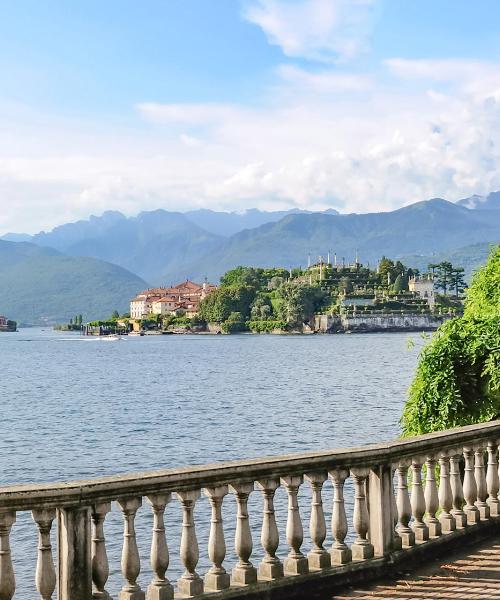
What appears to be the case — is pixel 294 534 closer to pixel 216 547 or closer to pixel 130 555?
pixel 216 547

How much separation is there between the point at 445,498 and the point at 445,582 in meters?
1.51

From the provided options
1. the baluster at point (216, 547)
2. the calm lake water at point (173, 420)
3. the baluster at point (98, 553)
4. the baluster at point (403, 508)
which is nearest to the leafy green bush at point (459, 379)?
the baluster at point (403, 508)

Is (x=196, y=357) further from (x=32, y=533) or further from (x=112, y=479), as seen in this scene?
(x=112, y=479)

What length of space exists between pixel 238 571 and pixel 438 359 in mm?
8769

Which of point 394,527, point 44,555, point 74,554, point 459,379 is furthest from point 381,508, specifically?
point 459,379

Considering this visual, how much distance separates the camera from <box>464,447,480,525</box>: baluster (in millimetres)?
10062

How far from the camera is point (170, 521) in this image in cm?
2748

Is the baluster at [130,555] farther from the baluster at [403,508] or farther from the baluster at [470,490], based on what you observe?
the baluster at [470,490]

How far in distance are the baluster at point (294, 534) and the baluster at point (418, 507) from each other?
162 centimetres

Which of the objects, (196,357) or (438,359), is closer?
(438,359)

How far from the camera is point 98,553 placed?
6.80 meters

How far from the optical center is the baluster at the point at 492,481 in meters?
10.4

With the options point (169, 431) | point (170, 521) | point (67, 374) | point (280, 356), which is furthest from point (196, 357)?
point (170, 521)

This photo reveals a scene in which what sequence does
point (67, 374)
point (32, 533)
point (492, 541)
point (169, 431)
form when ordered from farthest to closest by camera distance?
point (67, 374) < point (169, 431) < point (32, 533) < point (492, 541)
